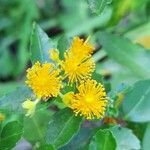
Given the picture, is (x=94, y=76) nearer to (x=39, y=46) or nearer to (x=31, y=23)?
(x=39, y=46)

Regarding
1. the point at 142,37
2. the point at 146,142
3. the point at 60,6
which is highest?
the point at 60,6

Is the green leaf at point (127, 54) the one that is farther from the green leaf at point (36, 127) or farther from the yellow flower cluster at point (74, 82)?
the yellow flower cluster at point (74, 82)

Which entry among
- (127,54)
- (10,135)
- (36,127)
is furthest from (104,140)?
(127,54)

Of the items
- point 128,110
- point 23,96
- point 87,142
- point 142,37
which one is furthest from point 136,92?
point 142,37

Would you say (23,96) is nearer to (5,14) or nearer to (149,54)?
(149,54)

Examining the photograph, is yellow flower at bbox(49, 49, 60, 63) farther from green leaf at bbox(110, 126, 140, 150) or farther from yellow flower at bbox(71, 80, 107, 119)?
green leaf at bbox(110, 126, 140, 150)

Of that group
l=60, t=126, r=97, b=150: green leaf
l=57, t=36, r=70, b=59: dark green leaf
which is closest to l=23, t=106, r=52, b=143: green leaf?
l=60, t=126, r=97, b=150: green leaf
